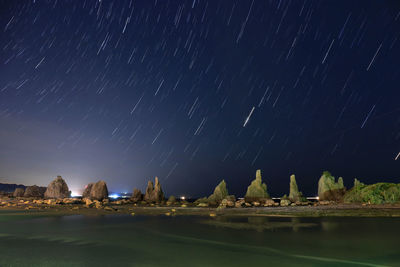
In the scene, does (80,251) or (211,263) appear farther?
(80,251)

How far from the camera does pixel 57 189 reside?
164 metres

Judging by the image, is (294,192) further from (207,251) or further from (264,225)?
(207,251)

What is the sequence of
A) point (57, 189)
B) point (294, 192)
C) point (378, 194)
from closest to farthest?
point (378, 194), point (294, 192), point (57, 189)

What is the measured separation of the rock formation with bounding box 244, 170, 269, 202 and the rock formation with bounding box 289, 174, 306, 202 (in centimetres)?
1472

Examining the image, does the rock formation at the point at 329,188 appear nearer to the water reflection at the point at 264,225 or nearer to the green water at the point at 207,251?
the water reflection at the point at 264,225

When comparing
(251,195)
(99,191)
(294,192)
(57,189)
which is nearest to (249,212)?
(251,195)

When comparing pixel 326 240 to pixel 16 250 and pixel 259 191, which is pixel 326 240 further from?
pixel 259 191

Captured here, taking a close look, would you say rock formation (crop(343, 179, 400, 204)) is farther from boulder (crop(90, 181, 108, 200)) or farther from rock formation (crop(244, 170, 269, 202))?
boulder (crop(90, 181, 108, 200))

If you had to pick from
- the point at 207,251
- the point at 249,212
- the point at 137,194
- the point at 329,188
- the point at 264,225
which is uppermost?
the point at 137,194

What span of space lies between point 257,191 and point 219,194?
60.1 feet

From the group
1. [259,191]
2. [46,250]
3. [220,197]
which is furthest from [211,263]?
[259,191]

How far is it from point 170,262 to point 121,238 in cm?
913

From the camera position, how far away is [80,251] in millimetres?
15547

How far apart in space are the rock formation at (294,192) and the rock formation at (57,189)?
4998 inches
